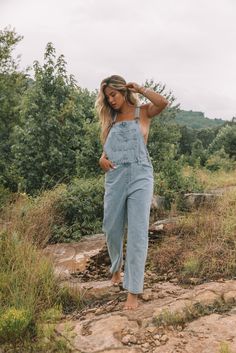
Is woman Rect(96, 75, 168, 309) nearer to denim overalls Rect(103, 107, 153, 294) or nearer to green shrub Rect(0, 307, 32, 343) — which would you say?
denim overalls Rect(103, 107, 153, 294)

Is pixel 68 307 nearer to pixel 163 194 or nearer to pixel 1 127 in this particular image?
pixel 163 194

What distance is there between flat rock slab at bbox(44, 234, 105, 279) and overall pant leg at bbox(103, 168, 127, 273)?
3.43 ft

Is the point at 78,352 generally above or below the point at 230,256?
below

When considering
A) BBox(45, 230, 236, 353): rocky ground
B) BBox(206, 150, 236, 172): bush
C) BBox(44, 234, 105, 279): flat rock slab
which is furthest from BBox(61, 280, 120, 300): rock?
BBox(206, 150, 236, 172): bush

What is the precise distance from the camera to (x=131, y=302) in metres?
3.63

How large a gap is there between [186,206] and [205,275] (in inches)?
108

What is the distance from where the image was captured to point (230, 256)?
182 inches

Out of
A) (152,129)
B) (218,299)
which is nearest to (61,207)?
(218,299)

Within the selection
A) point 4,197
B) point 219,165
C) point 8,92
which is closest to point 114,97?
point 4,197

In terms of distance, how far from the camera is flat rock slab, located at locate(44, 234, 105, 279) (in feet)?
17.2

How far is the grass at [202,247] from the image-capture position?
449 cm

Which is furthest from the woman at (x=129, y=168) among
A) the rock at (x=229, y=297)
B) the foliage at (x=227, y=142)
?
the foliage at (x=227, y=142)

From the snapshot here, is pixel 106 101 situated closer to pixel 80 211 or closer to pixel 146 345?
pixel 146 345

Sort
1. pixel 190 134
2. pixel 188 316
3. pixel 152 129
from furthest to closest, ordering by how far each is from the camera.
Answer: pixel 190 134 < pixel 152 129 < pixel 188 316
